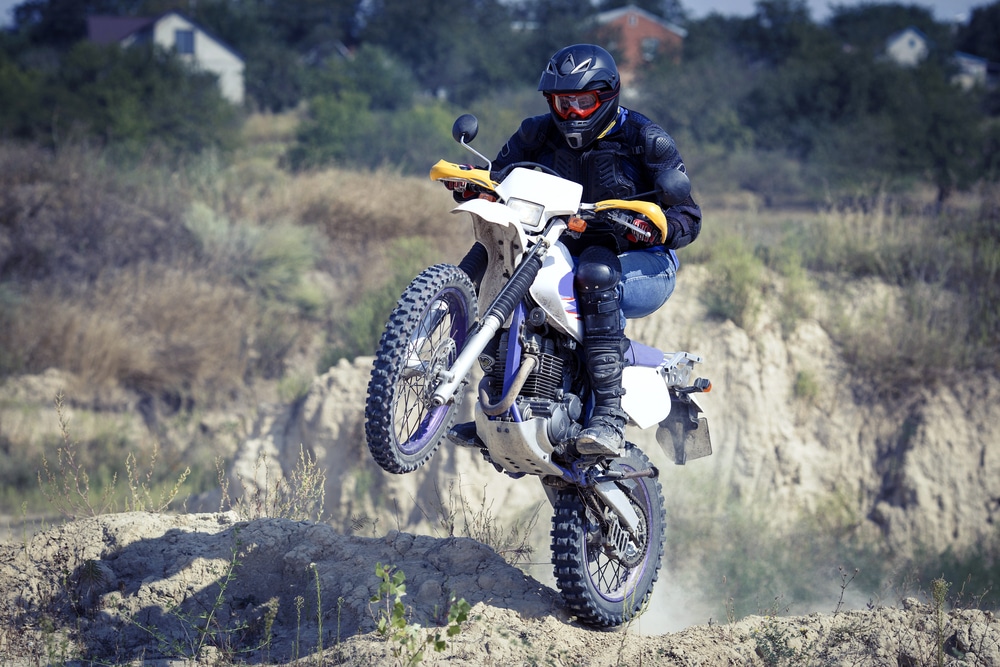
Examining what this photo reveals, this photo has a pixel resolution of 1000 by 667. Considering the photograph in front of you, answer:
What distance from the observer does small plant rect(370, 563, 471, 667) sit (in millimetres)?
4766

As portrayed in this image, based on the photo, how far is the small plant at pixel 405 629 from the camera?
4766 millimetres

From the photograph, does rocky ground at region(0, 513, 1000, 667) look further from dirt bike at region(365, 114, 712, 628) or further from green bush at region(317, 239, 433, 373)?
green bush at region(317, 239, 433, 373)

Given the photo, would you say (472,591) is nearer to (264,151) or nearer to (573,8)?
(264,151)

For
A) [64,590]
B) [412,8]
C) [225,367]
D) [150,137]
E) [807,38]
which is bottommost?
[64,590]

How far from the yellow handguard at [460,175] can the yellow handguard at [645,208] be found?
581mm

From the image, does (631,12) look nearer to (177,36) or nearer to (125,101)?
(177,36)

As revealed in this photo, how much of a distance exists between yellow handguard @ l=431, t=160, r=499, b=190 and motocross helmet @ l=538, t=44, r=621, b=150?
544 millimetres

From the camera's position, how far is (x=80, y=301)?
16.4 m

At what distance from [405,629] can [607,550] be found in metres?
1.27

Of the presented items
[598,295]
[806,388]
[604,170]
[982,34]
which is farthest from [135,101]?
[982,34]

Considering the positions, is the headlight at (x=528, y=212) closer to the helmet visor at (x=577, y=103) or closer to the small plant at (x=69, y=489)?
the helmet visor at (x=577, y=103)

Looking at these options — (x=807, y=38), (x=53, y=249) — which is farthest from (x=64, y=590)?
(x=807, y=38)

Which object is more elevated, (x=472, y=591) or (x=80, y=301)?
(x=80, y=301)

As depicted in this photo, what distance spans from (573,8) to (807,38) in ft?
74.1
